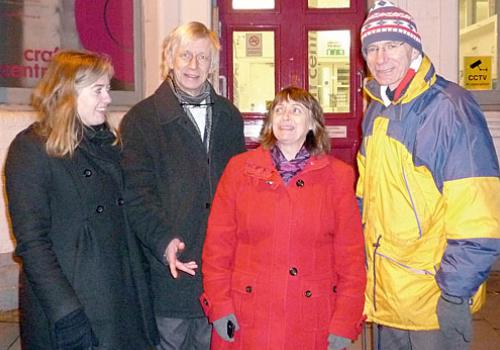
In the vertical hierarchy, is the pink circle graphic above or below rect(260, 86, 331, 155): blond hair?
above

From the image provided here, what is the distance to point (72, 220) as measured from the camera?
112 inches

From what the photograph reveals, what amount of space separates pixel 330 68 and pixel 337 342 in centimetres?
474

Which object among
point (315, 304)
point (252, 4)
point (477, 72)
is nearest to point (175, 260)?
point (315, 304)

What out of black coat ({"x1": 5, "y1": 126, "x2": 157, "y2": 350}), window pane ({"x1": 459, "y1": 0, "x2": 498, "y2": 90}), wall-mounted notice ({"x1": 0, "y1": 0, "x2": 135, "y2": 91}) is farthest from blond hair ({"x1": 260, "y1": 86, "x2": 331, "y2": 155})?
window pane ({"x1": 459, "y1": 0, "x2": 498, "y2": 90})

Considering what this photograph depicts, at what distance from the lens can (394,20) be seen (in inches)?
116

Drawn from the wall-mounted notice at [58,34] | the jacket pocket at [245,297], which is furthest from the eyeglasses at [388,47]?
the wall-mounted notice at [58,34]

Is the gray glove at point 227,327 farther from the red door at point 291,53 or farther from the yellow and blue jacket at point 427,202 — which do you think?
the red door at point 291,53

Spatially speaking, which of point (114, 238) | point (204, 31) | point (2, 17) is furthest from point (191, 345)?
point (2, 17)

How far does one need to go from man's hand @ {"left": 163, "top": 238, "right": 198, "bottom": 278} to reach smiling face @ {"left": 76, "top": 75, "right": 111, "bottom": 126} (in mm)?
708

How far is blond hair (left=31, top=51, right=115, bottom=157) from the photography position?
2813 mm

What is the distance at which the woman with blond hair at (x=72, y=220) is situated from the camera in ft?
8.82

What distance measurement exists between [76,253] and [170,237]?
0.54m

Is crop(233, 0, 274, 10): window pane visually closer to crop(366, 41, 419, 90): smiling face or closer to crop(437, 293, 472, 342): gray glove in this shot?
crop(366, 41, 419, 90): smiling face

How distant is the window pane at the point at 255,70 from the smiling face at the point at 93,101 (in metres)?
4.31
